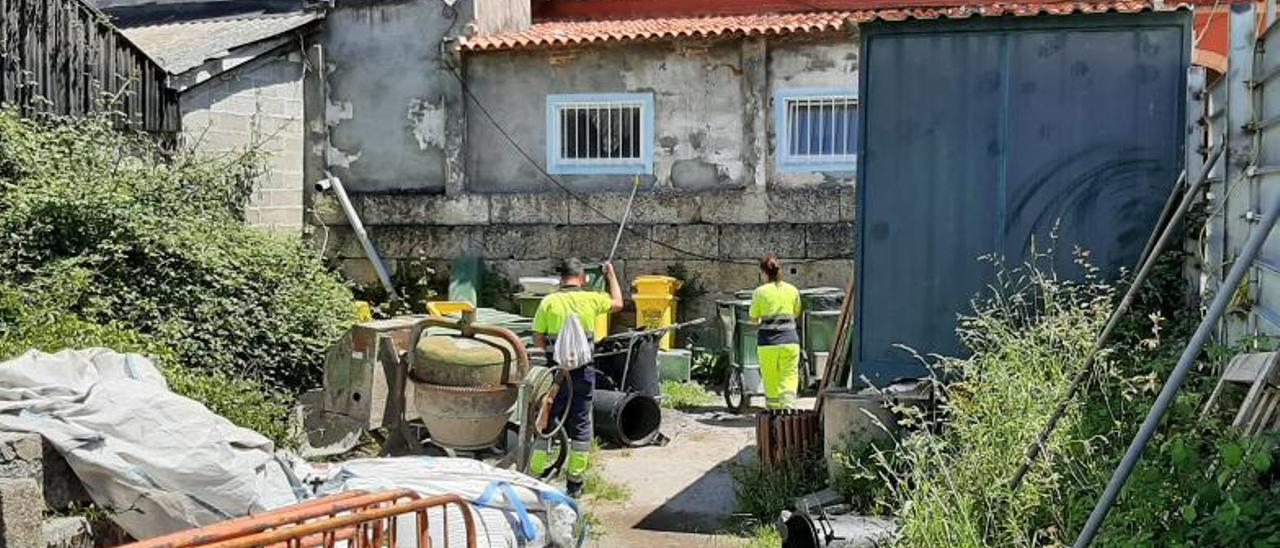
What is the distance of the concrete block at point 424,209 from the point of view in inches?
604

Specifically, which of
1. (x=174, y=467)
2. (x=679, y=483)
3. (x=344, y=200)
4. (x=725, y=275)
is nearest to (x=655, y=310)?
(x=725, y=275)

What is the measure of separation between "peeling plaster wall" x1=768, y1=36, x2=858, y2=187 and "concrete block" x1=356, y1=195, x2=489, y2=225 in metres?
3.72

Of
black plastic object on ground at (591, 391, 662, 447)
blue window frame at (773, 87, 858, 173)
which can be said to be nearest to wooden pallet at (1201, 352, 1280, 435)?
black plastic object on ground at (591, 391, 662, 447)

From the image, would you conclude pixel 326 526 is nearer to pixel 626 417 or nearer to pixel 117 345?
pixel 117 345

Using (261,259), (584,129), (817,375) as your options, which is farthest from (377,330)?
(584,129)

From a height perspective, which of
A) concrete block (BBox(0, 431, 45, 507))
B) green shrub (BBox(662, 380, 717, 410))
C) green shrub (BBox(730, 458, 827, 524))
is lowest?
green shrub (BBox(662, 380, 717, 410))

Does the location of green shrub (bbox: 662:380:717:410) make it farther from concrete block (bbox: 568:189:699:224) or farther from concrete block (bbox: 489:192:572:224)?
concrete block (bbox: 489:192:572:224)

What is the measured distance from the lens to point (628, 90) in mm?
14938

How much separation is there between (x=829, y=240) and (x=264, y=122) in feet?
23.0

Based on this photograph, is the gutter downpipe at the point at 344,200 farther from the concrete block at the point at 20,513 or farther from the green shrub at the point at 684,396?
the concrete block at the point at 20,513

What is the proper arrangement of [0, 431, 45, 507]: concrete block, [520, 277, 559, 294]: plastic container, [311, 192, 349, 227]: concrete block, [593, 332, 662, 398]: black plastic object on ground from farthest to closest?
[311, 192, 349, 227]: concrete block
[520, 277, 559, 294]: plastic container
[593, 332, 662, 398]: black plastic object on ground
[0, 431, 45, 507]: concrete block

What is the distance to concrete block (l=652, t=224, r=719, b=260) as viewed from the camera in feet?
47.6

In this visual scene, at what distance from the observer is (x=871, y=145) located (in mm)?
8156

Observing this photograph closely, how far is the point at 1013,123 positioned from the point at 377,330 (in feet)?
15.4
